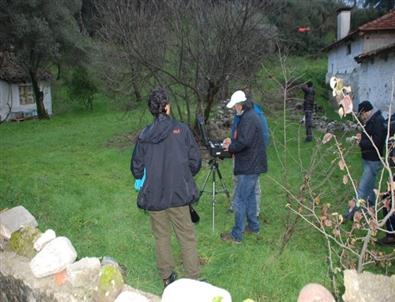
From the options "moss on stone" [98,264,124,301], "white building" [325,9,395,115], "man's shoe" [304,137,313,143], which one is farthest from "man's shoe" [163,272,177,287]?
"white building" [325,9,395,115]

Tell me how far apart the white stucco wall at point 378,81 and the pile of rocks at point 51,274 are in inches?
459

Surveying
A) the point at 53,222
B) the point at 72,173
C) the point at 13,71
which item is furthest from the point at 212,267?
the point at 13,71

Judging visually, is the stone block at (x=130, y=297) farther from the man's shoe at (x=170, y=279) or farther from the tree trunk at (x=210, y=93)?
the tree trunk at (x=210, y=93)

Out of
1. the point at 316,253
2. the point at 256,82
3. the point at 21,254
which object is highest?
the point at 256,82

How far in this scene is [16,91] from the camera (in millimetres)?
25031

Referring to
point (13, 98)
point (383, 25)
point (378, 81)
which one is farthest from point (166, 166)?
point (13, 98)

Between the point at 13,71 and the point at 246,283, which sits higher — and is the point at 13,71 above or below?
above

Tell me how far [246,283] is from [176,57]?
835 centimetres

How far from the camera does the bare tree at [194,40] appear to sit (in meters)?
10.7

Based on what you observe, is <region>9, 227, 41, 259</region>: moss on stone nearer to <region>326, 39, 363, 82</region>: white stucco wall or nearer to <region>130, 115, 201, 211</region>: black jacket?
<region>130, 115, 201, 211</region>: black jacket

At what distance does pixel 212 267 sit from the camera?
484 centimetres

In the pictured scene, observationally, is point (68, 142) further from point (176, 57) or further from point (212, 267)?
point (212, 267)

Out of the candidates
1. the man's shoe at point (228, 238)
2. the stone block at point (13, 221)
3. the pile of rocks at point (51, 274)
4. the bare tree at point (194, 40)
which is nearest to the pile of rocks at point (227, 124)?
the bare tree at point (194, 40)

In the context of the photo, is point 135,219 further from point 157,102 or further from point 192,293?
point 192,293
